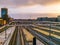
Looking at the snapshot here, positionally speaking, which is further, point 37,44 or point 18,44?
point 18,44

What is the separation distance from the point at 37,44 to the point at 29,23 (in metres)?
1.44

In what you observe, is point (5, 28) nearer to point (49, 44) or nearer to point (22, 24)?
point (22, 24)

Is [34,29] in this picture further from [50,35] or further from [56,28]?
[50,35]

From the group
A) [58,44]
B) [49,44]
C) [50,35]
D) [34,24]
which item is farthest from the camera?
[34,24]

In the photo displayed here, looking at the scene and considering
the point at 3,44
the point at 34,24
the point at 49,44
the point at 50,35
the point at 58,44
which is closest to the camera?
the point at 58,44

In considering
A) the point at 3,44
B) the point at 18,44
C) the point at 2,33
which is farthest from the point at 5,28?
the point at 18,44

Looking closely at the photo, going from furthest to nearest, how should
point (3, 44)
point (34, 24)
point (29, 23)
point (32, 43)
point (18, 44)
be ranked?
point (18, 44), point (34, 24), point (29, 23), point (32, 43), point (3, 44)

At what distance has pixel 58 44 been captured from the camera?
4.29m

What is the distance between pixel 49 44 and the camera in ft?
15.4

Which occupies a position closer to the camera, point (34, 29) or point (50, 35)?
point (50, 35)

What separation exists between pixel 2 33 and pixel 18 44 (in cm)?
203

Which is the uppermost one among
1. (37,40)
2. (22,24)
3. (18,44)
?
(22,24)

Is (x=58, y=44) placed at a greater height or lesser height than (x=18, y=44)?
greater

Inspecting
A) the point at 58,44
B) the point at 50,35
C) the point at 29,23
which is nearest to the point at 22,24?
the point at 29,23
